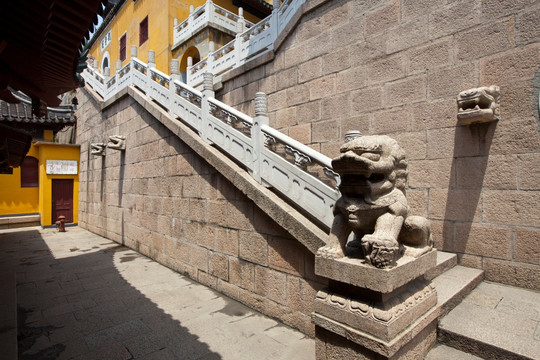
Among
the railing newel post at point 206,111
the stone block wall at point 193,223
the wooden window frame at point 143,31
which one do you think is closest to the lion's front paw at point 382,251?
the stone block wall at point 193,223

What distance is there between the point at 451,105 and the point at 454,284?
2.30 metres

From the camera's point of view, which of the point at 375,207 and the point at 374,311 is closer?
the point at 374,311

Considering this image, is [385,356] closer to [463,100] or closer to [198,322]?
[198,322]

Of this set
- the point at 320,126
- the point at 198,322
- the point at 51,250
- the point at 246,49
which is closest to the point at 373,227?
the point at 198,322

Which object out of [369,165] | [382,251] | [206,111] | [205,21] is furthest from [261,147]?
Result: [205,21]

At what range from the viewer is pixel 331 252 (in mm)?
2721

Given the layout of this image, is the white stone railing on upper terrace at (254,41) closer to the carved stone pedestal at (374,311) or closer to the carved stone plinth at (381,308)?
the carved stone pedestal at (374,311)

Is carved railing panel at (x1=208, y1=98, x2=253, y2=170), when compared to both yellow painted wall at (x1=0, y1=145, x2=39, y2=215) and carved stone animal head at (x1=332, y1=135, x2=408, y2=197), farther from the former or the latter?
yellow painted wall at (x1=0, y1=145, x2=39, y2=215)

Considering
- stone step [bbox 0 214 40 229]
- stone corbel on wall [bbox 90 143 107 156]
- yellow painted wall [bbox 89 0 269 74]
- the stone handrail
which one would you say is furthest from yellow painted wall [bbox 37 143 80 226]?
the stone handrail

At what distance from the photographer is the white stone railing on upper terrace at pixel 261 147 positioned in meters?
3.78

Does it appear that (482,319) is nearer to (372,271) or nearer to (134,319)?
(372,271)

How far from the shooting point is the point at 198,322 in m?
4.08

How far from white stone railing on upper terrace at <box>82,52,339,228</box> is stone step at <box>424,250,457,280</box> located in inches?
50.6

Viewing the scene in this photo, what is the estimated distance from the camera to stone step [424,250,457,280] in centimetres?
349
